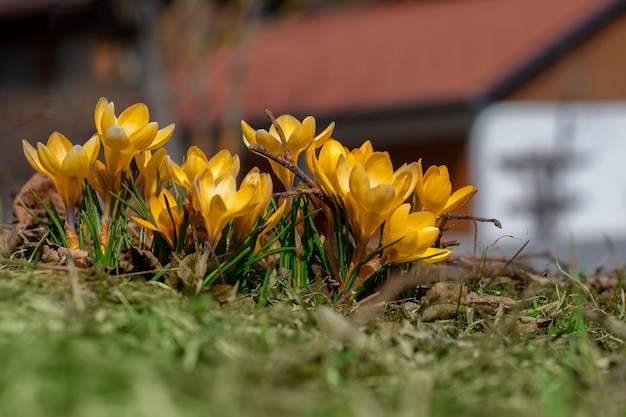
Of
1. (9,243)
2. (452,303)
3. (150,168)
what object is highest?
(150,168)

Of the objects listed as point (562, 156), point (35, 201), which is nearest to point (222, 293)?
point (35, 201)

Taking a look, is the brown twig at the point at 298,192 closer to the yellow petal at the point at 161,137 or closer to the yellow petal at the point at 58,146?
the yellow petal at the point at 161,137

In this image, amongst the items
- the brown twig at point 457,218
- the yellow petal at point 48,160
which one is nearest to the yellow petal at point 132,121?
the yellow petal at point 48,160

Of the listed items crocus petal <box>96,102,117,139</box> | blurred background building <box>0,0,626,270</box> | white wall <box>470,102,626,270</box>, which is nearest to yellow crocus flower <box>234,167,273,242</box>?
crocus petal <box>96,102,117,139</box>

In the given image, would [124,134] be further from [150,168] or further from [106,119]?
[150,168]

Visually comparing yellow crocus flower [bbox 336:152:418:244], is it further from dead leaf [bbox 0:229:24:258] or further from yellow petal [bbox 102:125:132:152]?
dead leaf [bbox 0:229:24:258]

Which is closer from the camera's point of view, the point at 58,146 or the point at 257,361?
the point at 257,361

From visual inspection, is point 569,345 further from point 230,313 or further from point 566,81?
point 566,81
